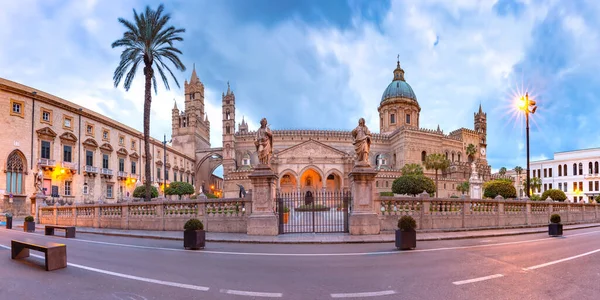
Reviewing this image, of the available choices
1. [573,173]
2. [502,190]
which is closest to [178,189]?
[502,190]

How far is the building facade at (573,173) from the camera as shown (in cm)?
6769

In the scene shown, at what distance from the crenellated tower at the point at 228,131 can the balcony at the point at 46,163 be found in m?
37.8

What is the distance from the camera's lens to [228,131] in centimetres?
8350

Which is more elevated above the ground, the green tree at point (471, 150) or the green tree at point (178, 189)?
the green tree at point (471, 150)

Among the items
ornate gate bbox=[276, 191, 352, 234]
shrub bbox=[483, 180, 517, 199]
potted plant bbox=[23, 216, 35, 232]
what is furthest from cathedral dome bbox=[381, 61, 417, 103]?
potted plant bbox=[23, 216, 35, 232]

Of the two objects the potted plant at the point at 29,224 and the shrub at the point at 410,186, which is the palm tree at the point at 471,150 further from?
the potted plant at the point at 29,224

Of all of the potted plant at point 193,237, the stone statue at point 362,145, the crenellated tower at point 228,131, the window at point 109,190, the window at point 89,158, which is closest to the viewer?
the potted plant at point 193,237

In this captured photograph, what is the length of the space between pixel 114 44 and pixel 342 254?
2473 centimetres

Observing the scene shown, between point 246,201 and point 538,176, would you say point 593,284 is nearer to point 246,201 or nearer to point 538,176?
point 246,201

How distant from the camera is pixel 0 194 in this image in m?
31.5

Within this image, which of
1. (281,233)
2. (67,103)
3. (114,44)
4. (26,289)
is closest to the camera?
(26,289)

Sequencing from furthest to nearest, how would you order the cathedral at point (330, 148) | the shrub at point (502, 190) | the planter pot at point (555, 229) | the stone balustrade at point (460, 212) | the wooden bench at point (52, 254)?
the cathedral at point (330, 148) → the shrub at point (502, 190) → the planter pot at point (555, 229) → the stone balustrade at point (460, 212) → the wooden bench at point (52, 254)

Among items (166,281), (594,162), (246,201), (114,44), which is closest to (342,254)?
(166,281)

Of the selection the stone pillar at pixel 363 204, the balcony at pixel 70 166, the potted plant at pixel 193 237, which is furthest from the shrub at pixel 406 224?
the balcony at pixel 70 166
